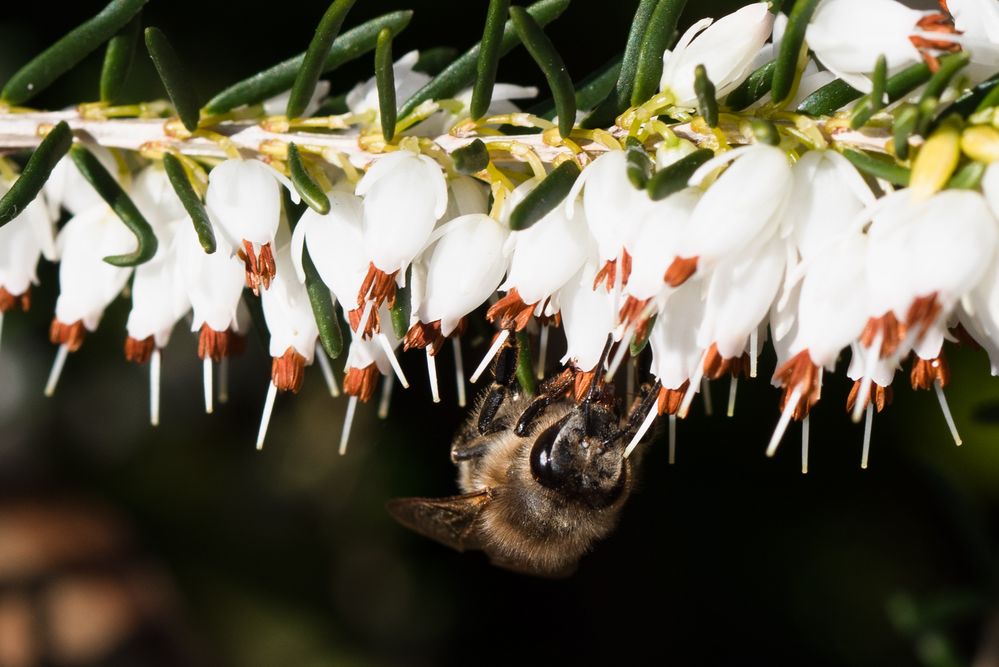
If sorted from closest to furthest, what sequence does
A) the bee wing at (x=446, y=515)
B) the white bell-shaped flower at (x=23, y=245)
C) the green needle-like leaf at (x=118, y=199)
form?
the green needle-like leaf at (x=118, y=199) < the white bell-shaped flower at (x=23, y=245) < the bee wing at (x=446, y=515)

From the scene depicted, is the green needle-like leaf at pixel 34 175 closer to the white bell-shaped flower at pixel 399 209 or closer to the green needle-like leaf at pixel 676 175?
the white bell-shaped flower at pixel 399 209

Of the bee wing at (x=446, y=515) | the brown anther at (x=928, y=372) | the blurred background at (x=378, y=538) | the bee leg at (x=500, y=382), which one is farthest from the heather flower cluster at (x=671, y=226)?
the blurred background at (x=378, y=538)

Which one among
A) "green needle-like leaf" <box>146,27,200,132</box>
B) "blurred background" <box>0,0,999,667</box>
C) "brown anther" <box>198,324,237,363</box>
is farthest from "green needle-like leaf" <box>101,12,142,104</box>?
"blurred background" <box>0,0,999,667</box>

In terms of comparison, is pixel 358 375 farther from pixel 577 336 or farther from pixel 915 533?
pixel 915 533

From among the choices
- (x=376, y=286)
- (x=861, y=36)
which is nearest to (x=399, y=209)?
(x=376, y=286)

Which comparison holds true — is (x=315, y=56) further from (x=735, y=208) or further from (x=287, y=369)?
(x=735, y=208)

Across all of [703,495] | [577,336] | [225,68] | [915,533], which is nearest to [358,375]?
[577,336]
